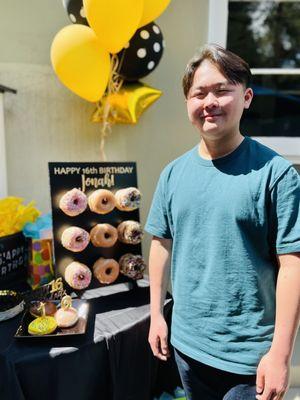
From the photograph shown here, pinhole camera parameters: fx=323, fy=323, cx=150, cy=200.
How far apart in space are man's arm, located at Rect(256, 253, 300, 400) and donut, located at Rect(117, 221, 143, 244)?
34.8 inches

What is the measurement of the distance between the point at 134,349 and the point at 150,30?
1.68m

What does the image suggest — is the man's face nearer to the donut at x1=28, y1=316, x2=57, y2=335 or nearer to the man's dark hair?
the man's dark hair

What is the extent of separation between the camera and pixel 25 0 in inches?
82.4

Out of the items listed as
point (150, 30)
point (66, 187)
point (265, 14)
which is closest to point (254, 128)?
point (265, 14)

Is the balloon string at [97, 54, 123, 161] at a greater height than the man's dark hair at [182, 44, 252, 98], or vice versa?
the balloon string at [97, 54, 123, 161]

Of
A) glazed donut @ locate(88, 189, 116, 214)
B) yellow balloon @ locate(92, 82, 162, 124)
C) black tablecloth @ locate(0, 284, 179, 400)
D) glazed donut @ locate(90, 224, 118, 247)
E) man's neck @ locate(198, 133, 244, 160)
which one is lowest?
black tablecloth @ locate(0, 284, 179, 400)

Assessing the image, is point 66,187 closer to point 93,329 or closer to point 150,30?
point 93,329

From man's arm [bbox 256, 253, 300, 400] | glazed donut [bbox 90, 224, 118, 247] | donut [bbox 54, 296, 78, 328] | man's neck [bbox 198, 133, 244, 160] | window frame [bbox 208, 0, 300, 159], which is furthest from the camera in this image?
window frame [bbox 208, 0, 300, 159]

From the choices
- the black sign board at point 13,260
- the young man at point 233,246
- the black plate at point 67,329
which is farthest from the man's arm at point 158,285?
the black sign board at point 13,260

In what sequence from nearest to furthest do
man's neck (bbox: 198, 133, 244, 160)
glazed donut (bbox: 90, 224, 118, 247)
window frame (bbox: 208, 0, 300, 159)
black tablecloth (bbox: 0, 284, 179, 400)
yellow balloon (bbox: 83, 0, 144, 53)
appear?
man's neck (bbox: 198, 133, 244, 160) → black tablecloth (bbox: 0, 284, 179, 400) → yellow balloon (bbox: 83, 0, 144, 53) → glazed donut (bbox: 90, 224, 118, 247) → window frame (bbox: 208, 0, 300, 159)

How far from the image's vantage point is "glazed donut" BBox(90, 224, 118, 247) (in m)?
1.59

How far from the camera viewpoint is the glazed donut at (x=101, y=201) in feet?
5.16

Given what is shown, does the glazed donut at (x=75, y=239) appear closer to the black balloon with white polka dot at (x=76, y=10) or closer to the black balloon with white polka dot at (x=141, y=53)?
the black balloon with white polka dot at (x=141, y=53)

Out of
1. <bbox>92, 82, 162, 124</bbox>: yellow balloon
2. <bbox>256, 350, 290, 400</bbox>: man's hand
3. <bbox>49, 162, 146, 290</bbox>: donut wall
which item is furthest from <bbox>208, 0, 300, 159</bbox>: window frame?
<bbox>256, 350, 290, 400</bbox>: man's hand
